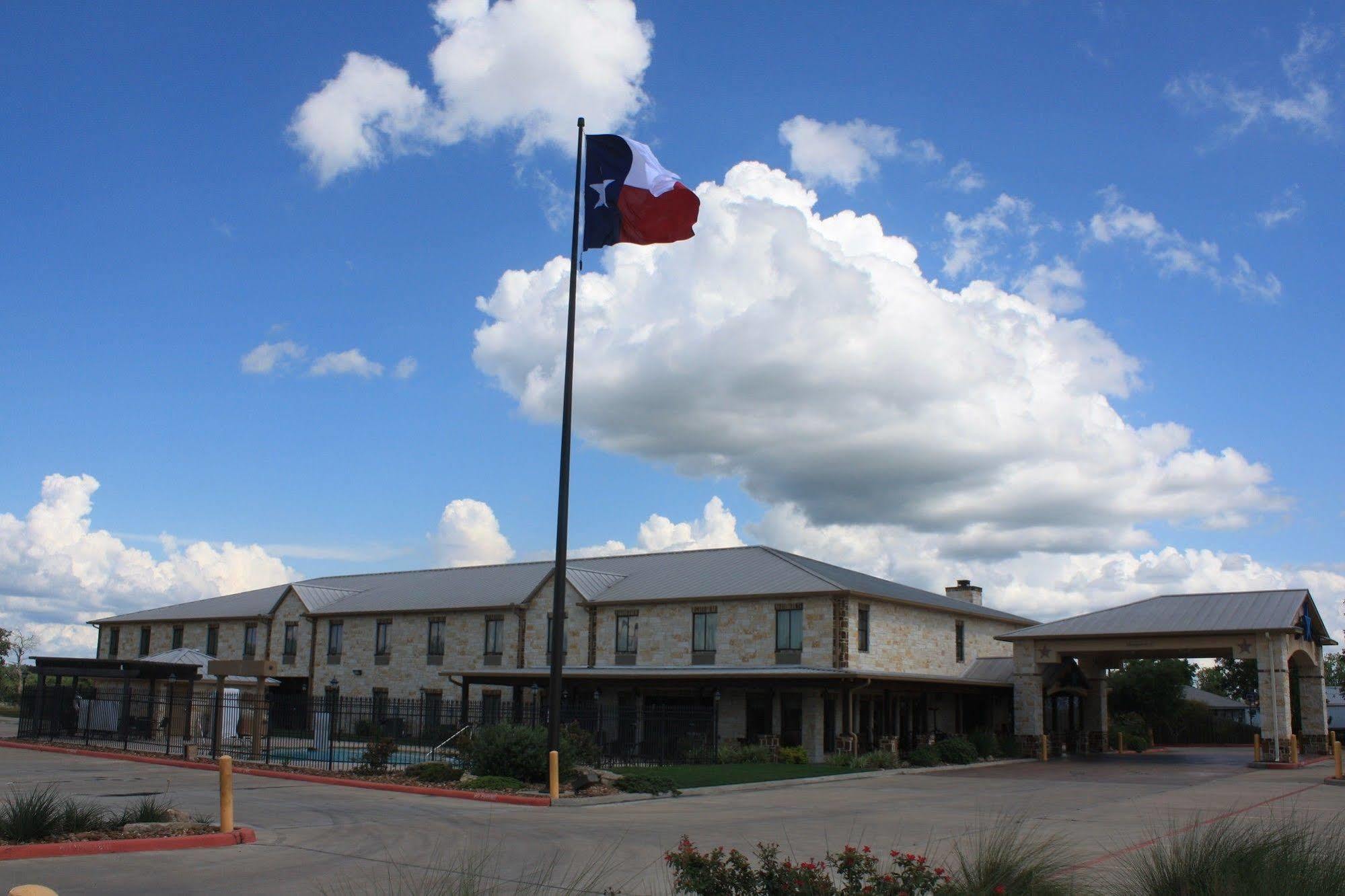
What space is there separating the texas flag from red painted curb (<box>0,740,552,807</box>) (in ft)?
33.3

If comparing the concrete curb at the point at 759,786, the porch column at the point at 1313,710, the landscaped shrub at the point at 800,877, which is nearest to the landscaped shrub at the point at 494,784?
the concrete curb at the point at 759,786

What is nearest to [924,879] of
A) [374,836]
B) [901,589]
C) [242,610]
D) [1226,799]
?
[374,836]

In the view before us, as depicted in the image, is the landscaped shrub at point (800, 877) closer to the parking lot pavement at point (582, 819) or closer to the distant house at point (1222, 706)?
the parking lot pavement at point (582, 819)

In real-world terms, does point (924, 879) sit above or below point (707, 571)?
below

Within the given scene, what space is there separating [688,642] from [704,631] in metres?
0.80

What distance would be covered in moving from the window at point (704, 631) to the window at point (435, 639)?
13094 mm

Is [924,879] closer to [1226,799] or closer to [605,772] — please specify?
[605,772]

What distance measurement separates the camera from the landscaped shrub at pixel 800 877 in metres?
7.30

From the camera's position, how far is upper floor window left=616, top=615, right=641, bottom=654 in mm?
40719

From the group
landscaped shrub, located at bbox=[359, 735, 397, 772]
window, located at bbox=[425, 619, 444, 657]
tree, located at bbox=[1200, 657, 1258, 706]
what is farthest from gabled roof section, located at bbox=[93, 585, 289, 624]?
tree, located at bbox=[1200, 657, 1258, 706]

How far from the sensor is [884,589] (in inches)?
1608

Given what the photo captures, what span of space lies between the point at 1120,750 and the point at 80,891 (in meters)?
42.8

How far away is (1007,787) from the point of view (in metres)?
25.7

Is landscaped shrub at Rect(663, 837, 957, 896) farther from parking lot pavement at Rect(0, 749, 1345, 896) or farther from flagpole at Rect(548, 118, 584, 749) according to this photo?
flagpole at Rect(548, 118, 584, 749)
